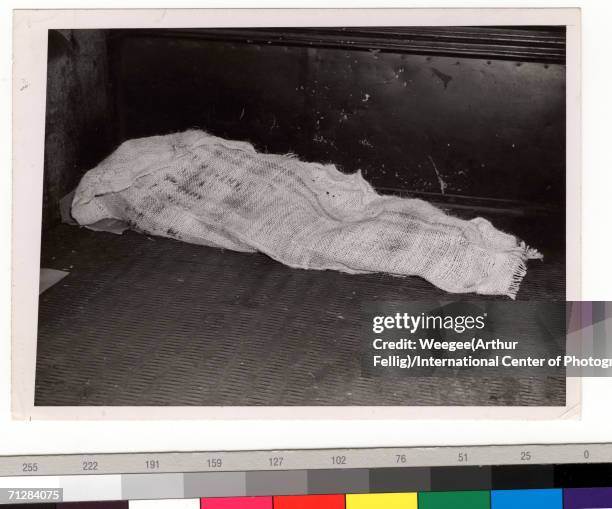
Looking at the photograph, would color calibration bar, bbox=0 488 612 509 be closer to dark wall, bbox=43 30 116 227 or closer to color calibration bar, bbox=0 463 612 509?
color calibration bar, bbox=0 463 612 509

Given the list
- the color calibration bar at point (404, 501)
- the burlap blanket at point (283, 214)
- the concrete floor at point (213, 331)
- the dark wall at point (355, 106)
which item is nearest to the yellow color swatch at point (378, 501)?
the color calibration bar at point (404, 501)

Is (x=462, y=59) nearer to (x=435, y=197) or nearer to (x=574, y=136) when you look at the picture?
(x=435, y=197)

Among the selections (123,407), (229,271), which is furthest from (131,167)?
(123,407)

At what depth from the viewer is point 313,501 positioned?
793 millimetres

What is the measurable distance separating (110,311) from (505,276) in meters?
0.58

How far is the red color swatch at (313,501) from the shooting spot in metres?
0.79

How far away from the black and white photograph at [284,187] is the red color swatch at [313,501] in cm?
14

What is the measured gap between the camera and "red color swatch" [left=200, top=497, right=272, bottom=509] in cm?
79

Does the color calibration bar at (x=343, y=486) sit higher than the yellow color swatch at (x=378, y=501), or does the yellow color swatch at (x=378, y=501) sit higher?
the color calibration bar at (x=343, y=486)

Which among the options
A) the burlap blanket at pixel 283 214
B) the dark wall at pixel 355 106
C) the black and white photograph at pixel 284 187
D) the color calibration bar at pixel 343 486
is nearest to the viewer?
the color calibration bar at pixel 343 486

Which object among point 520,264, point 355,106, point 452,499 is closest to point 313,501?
point 452,499

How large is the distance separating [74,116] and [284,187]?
0.37 m

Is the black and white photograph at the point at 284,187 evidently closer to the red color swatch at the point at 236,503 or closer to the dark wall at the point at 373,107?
the dark wall at the point at 373,107

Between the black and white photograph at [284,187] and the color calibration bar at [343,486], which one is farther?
the black and white photograph at [284,187]
